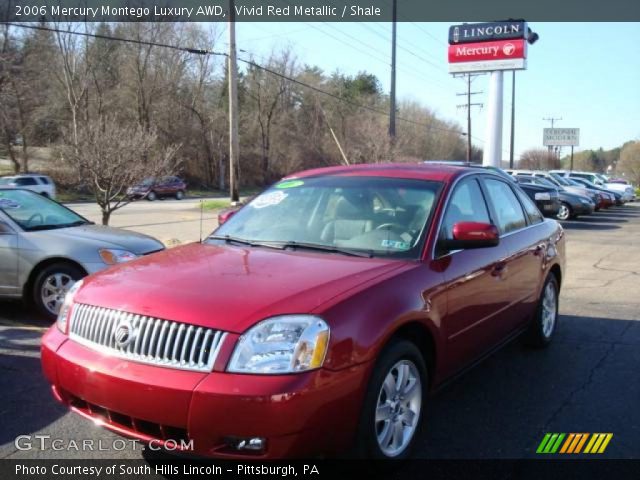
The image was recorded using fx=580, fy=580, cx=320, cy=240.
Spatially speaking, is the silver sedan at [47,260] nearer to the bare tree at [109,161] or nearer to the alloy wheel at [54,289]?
the alloy wheel at [54,289]

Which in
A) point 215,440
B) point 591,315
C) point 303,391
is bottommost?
point 591,315

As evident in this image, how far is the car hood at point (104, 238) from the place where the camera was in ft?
20.6

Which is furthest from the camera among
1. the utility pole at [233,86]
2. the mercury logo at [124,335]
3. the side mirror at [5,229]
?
the utility pole at [233,86]

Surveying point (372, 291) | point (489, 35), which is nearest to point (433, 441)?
point (372, 291)

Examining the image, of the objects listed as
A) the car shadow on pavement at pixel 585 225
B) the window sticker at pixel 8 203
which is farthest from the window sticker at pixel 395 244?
the car shadow on pavement at pixel 585 225

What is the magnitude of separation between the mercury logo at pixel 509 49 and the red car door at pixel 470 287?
3893 centimetres

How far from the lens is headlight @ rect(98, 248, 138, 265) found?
6187mm

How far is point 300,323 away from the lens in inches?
106

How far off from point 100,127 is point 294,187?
7.75m

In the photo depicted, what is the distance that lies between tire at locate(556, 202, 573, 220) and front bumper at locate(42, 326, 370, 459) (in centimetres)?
1972

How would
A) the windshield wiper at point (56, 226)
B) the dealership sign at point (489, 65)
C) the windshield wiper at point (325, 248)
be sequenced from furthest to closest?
1. the dealership sign at point (489, 65)
2. the windshield wiper at point (56, 226)
3. the windshield wiper at point (325, 248)

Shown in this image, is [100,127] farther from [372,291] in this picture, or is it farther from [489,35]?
[489,35]

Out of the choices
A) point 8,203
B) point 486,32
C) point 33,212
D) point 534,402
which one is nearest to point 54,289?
point 33,212

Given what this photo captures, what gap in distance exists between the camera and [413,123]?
70.9m
